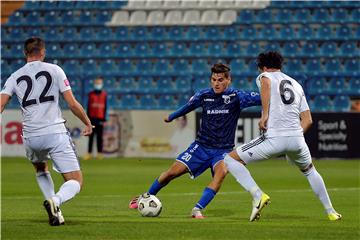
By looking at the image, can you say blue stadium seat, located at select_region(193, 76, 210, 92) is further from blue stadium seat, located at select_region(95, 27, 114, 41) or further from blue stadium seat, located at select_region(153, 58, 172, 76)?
blue stadium seat, located at select_region(95, 27, 114, 41)

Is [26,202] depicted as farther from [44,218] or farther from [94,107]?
[94,107]

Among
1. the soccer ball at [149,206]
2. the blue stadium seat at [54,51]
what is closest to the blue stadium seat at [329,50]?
the blue stadium seat at [54,51]

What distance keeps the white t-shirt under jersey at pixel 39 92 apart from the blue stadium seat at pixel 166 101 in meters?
19.4

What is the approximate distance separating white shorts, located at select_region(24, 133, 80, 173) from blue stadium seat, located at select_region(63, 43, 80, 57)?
22.9 meters

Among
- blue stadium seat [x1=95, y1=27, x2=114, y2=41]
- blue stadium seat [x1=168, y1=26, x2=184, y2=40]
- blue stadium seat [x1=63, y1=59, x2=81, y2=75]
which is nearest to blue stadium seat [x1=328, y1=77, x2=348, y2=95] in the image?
blue stadium seat [x1=168, y1=26, x2=184, y2=40]

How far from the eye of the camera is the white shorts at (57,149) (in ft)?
32.0

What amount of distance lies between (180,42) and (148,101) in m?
3.01

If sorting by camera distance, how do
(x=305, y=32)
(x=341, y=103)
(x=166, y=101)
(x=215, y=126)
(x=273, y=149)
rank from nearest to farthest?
(x=273, y=149)
(x=215, y=126)
(x=341, y=103)
(x=166, y=101)
(x=305, y=32)

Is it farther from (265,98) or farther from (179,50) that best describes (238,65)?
(265,98)

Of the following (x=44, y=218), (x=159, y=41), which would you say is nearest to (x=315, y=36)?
(x=159, y=41)

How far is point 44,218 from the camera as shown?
10.7 m

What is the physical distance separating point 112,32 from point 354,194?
19589 millimetres

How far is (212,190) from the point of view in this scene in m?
11.0

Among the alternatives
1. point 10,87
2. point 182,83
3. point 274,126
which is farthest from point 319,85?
point 10,87
